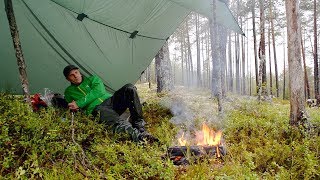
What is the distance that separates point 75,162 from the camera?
131 inches

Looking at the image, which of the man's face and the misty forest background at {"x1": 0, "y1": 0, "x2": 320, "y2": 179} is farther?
the man's face

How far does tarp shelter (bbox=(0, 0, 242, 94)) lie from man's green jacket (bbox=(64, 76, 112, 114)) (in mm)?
1296

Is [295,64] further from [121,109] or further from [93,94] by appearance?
[93,94]

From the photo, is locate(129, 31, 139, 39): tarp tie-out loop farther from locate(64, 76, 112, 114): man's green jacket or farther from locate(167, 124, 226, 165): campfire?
locate(167, 124, 226, 165): campfire

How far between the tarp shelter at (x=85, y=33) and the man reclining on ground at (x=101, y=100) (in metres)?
1.18

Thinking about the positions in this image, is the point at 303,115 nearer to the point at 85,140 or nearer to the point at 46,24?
the point at 85,140

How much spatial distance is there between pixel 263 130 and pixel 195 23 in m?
26.8

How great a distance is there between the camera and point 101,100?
16.5 feet

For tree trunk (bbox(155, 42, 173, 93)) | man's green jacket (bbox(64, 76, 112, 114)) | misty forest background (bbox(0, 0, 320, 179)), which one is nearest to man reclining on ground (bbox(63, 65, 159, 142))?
man's green jacket (bbox(64, 76, 112, 114))

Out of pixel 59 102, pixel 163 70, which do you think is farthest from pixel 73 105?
pixel 163 70

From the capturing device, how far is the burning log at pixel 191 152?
3.65 metres

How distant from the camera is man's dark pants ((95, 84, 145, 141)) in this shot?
4.67 meters

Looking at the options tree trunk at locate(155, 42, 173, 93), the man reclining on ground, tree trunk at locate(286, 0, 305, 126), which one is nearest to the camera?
the man reclining on ground

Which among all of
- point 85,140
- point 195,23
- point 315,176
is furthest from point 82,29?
point 195,23
